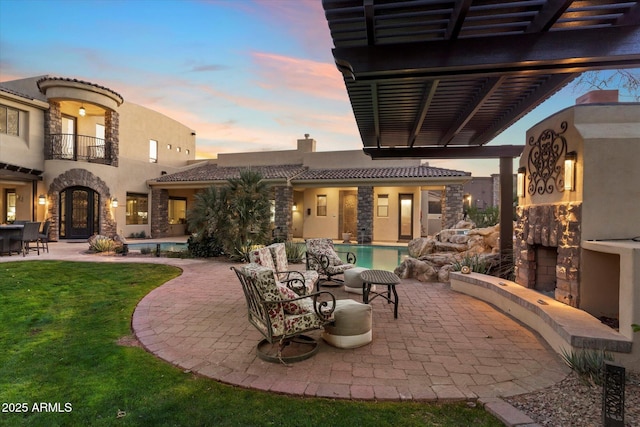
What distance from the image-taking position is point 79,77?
15.2 meters

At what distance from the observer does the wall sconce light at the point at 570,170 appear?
422cm

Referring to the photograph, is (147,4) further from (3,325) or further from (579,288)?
(579,288)

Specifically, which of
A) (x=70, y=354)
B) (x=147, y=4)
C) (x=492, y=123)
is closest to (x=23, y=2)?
(x=147, y=4)

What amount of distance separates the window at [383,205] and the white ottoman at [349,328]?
14968 millimetres

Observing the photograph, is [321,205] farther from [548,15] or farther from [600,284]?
[548,15]

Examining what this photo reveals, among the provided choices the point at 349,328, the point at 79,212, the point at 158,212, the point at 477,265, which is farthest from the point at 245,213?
the point at 158,212

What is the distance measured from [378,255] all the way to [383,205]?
583 centimetres

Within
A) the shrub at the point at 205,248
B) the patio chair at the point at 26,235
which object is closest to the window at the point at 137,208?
the patio chair at the point at 26,235

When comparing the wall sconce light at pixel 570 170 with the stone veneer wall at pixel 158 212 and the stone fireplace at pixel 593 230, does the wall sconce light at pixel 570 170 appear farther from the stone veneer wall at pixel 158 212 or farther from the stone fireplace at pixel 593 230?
the stone veneer wall at pixel 158 212

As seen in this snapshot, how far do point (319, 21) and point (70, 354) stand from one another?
7.56m

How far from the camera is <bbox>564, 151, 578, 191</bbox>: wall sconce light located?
4.22 m

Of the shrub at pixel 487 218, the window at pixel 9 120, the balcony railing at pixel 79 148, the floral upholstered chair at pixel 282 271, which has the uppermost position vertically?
the window at pixel 9 120

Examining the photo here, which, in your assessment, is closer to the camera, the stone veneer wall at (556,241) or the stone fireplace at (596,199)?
the stone fireplace at (596,199)

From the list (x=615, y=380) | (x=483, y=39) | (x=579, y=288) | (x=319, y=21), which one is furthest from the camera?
(x=319, y=21)
